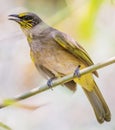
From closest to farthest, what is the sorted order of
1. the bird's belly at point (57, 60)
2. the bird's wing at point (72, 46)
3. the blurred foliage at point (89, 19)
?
the blurred foliage at point (89, 19) → the bird's wing at point (72, 46) → the bird's belly at point (57, 60)

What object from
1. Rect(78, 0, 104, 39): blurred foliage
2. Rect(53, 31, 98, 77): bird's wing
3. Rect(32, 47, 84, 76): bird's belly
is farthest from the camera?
Rect(32, 47, 84, 76): bird's belly

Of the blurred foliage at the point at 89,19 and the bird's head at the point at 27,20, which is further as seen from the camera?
the bird's head at the point at 27,20

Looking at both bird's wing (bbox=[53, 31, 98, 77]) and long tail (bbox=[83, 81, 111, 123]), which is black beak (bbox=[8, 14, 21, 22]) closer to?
bird's wing (bbox=[53, 31, 98, 77])

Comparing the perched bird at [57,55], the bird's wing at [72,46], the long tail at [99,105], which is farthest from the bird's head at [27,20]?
the long tail at [99,105]

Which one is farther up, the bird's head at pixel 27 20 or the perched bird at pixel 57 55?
the bird's head at pixel 27 20

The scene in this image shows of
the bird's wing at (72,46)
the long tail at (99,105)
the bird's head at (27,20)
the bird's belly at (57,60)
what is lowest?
the long tail at (99,105)

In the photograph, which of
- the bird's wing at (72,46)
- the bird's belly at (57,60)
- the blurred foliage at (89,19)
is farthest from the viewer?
the bird's belly at (57,60)

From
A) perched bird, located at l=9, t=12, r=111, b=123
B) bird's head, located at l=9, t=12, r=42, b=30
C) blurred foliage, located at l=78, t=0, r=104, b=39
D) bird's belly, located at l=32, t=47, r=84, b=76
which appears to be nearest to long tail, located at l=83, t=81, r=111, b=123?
perched bird, located at l=9, t=12, r=111, b=123

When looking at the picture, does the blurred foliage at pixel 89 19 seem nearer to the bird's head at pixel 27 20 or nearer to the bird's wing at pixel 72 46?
the bird's wing at pixel 72 46
